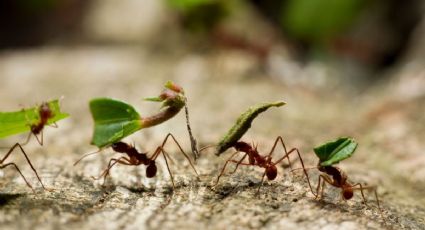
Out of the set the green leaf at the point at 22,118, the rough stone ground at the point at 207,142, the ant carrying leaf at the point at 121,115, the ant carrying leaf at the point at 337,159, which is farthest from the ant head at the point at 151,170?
the ant carrying leaf at the point at 337,159

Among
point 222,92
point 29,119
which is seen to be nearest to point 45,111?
point 29,119

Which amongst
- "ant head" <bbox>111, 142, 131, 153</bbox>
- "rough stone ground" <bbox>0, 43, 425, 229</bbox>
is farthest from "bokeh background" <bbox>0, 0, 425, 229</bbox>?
"ant head" <bbox>111, 142, 131, 153</bbox>

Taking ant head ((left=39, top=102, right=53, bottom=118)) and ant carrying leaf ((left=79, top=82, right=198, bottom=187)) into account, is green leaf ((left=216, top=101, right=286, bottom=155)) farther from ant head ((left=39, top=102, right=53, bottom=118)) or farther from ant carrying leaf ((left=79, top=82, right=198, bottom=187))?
ant head ((left=39, top=102, right=53, bottom=118))

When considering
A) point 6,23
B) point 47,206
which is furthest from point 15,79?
point 47,206

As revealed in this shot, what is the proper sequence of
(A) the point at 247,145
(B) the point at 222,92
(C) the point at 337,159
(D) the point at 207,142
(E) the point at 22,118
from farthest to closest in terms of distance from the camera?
(B) the point at 222,92 < (D) the point at 207,142 < (A) the point at 247,145 < (E) the point at 22,118 < (C) the point at 337,159

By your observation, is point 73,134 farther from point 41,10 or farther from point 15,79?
point 41,10

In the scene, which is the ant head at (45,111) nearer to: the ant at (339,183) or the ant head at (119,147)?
the ant head at (119,147)

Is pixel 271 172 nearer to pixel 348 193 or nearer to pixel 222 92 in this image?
pixel 348 193
